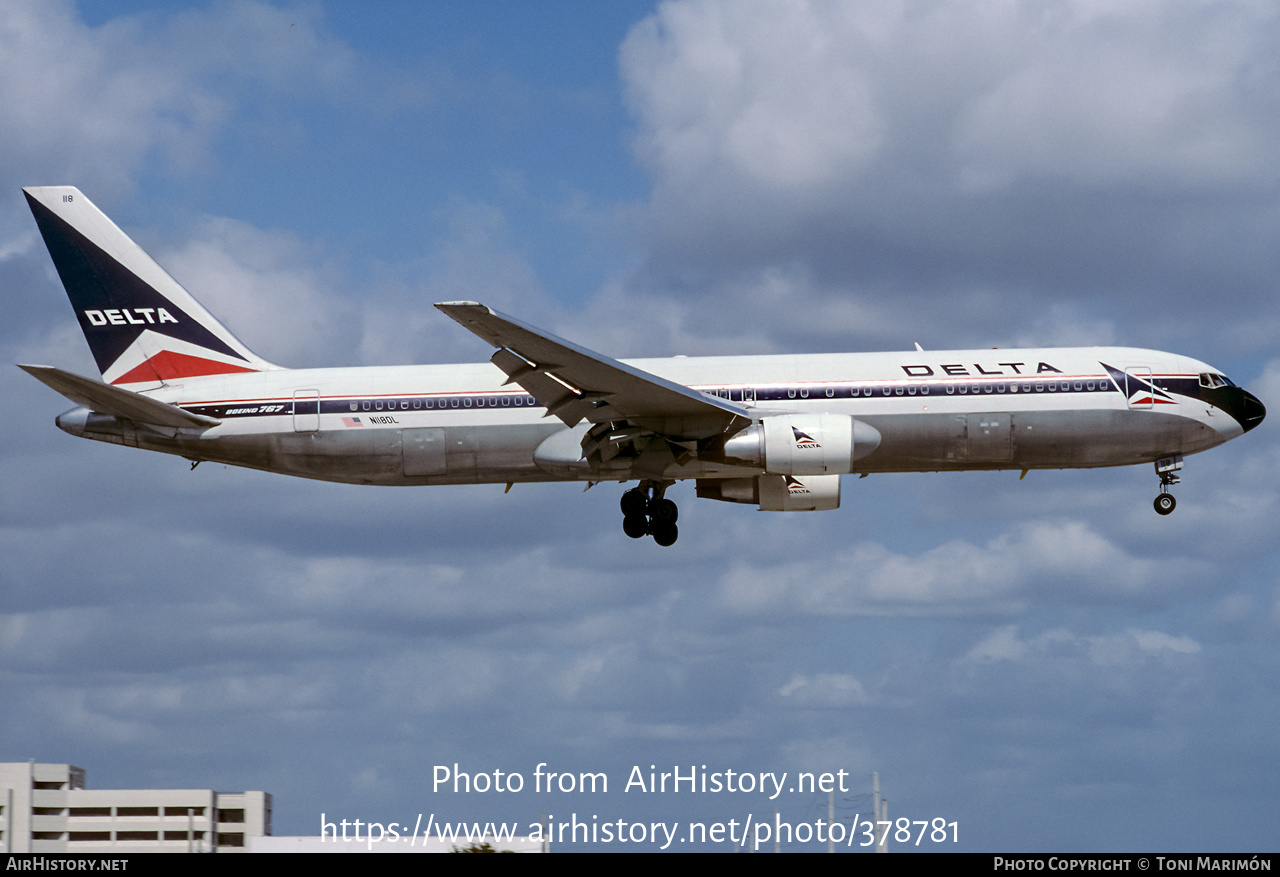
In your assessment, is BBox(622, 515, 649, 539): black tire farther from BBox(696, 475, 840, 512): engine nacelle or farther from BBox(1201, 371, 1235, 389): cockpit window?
BBox(1201, 371, 1235, 389): cockpit window

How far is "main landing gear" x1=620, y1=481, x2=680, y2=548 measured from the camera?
3884cm

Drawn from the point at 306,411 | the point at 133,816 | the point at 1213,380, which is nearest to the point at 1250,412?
the point at 1213,380

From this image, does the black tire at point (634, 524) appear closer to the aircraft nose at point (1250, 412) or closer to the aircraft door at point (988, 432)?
the aircraft door at point (988, 432)

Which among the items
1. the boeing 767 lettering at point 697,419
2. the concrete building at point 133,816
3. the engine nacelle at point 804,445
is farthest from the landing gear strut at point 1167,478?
the concrete building at point 133,816

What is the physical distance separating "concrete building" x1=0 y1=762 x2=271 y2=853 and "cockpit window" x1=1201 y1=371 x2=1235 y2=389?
220 feet

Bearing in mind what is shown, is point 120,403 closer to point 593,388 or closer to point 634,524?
point 593,388

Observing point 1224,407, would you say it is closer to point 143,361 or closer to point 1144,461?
point 1144,461

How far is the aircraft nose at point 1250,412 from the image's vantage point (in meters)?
37.9

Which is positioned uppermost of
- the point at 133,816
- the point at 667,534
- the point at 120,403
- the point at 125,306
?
the point at 125,306

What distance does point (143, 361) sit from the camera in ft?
132

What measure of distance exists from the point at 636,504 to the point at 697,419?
159 inches

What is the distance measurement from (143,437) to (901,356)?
66.7 feet

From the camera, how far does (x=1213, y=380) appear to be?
37.8 m

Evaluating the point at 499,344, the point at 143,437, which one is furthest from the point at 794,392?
the point at 143,437
